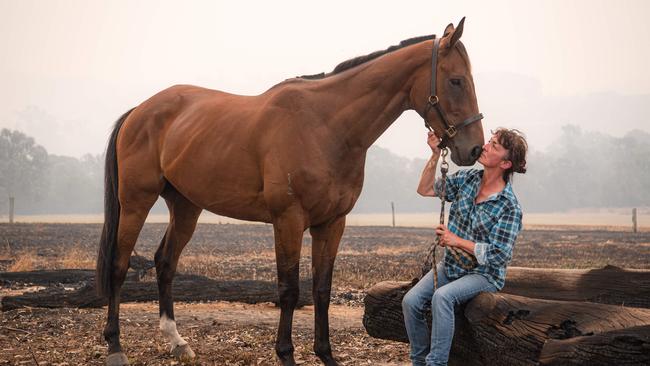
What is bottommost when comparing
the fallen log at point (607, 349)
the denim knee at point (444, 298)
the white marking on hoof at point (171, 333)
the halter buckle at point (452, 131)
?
the white marking on hoof at point (171, 333)

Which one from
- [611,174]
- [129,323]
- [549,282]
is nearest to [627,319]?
[549,282]

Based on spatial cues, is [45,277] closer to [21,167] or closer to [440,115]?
[440,115]

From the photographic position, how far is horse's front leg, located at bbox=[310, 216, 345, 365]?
5.66 m

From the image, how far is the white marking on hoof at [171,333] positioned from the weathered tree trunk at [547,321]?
2.16m

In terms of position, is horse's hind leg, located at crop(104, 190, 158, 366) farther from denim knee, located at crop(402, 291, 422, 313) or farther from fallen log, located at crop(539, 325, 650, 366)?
fallen log, located at crop(539, 325, 650, 366)

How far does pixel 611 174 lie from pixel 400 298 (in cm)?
11470

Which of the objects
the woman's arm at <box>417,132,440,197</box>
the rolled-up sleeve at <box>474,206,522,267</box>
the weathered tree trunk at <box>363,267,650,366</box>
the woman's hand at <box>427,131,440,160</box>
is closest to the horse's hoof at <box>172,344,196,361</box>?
the weathered tree trunk at <box>363,267,650,366</box>

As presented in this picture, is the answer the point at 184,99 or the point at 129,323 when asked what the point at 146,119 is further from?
the point at 129,323

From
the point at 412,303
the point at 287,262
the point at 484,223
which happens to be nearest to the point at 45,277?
the point at 287,262

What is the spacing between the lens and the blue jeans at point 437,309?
434cm

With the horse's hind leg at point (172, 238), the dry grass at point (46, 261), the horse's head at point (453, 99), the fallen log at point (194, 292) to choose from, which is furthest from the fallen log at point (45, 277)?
the horse's head at point (453, 99)

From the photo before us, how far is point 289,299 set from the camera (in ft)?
18.5

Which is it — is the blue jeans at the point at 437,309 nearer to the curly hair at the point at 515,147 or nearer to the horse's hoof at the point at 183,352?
the curly hair at the point at 515,147

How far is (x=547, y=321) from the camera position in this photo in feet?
13.9
